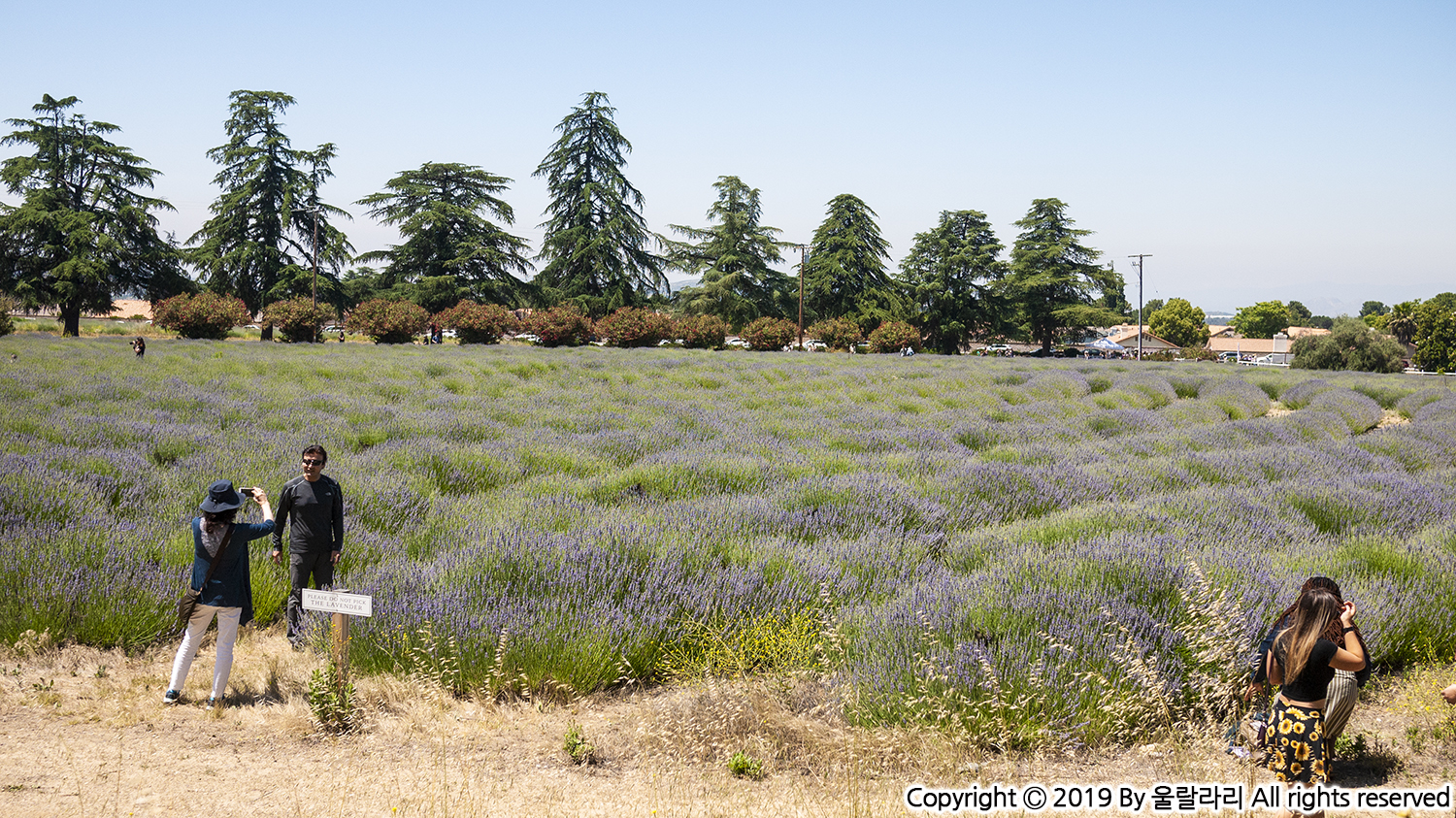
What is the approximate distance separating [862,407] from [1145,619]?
9749mm

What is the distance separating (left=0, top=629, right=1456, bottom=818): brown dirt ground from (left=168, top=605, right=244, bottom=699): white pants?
116mm

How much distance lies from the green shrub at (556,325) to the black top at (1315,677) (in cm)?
3248

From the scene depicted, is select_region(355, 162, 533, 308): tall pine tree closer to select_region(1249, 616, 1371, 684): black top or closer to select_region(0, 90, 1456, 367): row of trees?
select_region(0, 90, 1456, 367): row of trees

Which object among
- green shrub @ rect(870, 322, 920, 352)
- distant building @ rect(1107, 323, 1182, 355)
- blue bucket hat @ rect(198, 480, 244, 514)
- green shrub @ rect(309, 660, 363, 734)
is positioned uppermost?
distant building @ rect(1107, 323, 1182, 355)

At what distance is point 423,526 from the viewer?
5.45 meters

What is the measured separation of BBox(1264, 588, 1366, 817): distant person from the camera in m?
2.83

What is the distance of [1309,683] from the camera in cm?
288

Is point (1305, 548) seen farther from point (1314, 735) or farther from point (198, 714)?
point (198, 714)

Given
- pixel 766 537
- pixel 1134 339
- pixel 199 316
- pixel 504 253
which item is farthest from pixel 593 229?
pixel 1134 339

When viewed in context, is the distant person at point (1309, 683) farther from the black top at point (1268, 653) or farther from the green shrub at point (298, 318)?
the green shrub at point (298, 318)

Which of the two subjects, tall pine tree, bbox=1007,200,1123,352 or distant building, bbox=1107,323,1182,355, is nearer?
tall pine tree, bbox=1007,200,1123,352

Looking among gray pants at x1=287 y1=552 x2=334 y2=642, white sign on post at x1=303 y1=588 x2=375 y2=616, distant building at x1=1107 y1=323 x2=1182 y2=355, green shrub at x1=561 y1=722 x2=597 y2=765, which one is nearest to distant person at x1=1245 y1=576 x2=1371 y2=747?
green shrub at x1=561 y1=722 x2=597 y2=765

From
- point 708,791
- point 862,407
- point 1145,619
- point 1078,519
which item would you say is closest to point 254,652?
point 708,791

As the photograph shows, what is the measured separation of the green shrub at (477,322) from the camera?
105 feet
